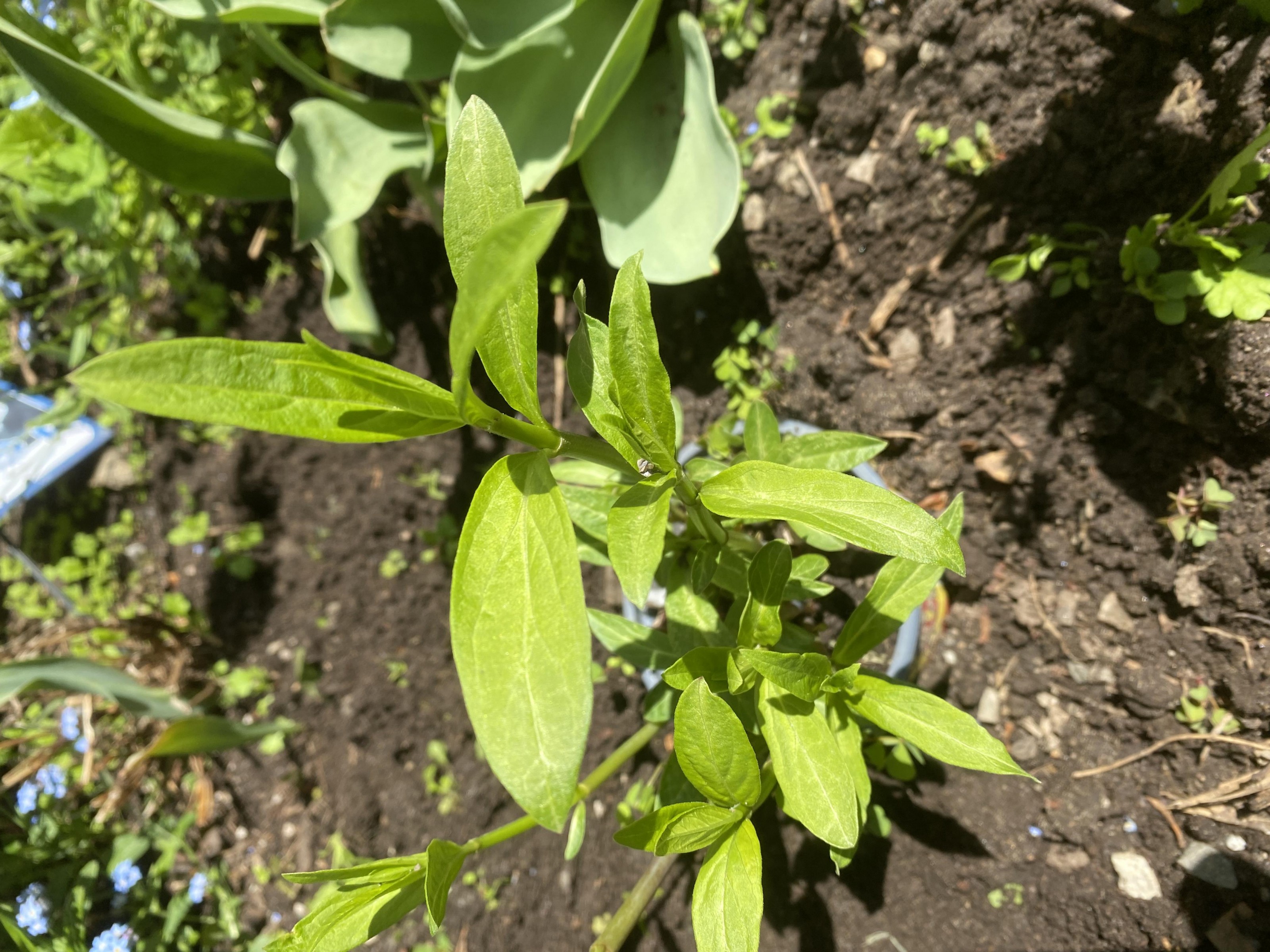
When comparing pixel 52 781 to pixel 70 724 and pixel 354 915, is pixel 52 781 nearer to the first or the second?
pixel 70 724

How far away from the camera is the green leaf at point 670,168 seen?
1.25 m

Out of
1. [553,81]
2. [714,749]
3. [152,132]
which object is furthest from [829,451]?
[152,132]

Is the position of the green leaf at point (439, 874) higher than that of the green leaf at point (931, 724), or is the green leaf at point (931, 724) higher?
the green leaf at point (931, 724)

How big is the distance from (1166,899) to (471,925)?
4.51 feet

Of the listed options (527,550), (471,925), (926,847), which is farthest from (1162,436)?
(471,925)

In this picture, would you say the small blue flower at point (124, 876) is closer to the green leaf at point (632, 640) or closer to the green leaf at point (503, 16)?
the green leaf at point (632, 640)

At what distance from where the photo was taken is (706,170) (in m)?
1.28

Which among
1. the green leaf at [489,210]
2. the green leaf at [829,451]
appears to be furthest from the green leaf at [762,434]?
the green leaf at [489,210]

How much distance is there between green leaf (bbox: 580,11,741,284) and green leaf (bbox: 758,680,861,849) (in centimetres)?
78

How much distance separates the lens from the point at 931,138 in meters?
1.23

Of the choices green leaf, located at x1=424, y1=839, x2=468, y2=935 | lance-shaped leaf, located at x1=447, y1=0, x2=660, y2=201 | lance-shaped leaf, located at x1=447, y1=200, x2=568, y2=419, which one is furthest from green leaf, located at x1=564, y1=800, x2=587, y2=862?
lance-shaped leaf, located at x1=447, y1=0, x2=660, y2=201

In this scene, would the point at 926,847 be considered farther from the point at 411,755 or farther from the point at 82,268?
the point at 82,268

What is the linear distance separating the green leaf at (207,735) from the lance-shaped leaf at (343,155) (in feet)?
3.71

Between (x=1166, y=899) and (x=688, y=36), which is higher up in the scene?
(x=688, y=36)
